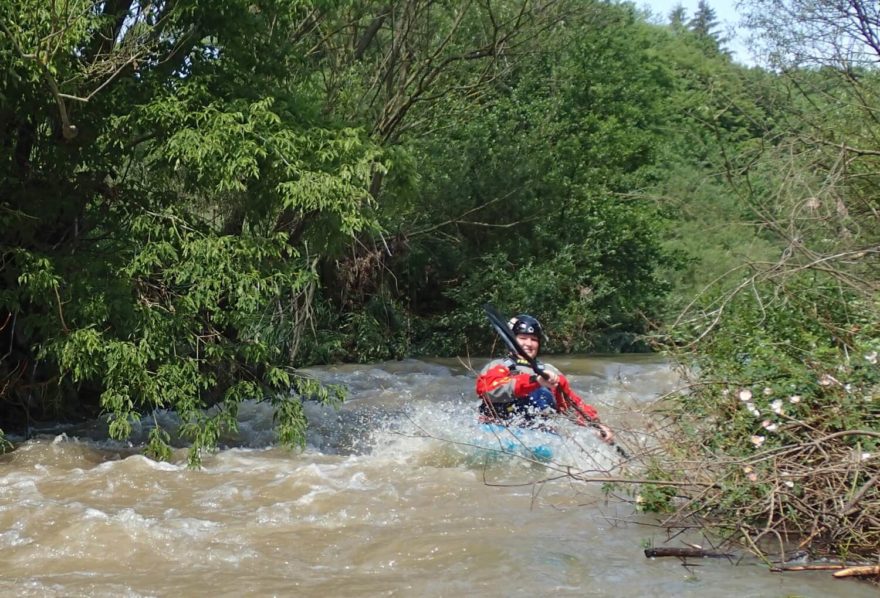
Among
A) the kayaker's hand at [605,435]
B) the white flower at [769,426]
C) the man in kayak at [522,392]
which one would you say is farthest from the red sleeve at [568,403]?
the white flower at [769,426]

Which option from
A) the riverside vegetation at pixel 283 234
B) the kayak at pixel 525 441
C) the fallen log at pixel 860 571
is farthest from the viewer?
the kayak at pixel 525 441

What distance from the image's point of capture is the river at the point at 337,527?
5457 millimetres

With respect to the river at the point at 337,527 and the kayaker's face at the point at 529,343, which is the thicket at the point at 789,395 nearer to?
the river at the point at 337,527

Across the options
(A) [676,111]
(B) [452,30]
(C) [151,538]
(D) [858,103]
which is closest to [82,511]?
(C) [151,538]

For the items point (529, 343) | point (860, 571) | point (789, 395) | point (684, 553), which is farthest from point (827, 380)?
point (529, 343)

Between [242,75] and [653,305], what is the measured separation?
47.1 ft

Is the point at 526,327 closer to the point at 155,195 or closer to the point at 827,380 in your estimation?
the point at 155,195

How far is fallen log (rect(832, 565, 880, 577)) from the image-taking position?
5266mm

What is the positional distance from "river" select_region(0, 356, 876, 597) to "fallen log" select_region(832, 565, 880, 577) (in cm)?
5

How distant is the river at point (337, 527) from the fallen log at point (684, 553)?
0.04 metres

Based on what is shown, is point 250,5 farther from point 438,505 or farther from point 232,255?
point 438,505

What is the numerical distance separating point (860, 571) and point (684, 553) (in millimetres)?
919

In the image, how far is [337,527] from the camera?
667 centimetres

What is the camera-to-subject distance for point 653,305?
72.8 feet
